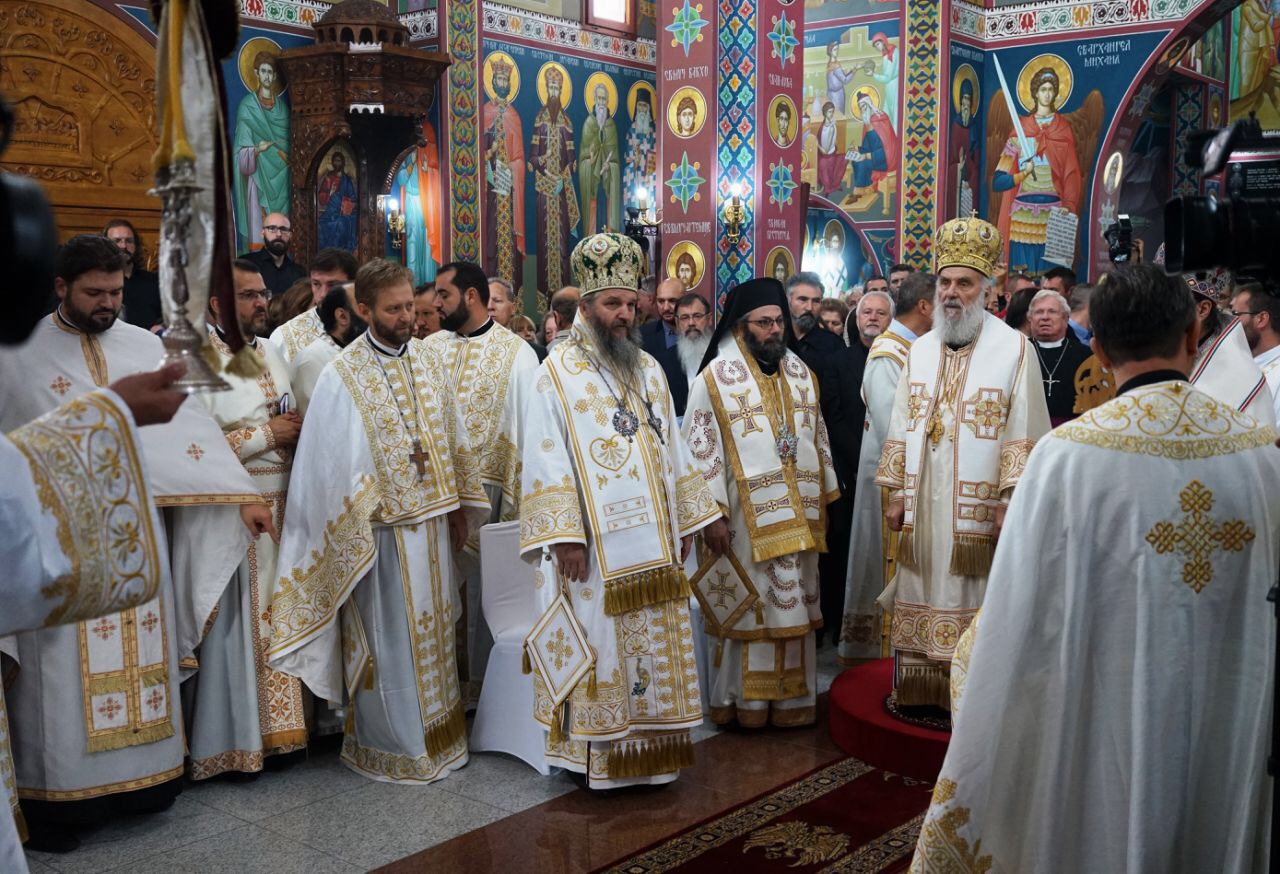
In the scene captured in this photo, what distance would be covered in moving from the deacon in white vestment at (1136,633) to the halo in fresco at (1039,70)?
13.6m

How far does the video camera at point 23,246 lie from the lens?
151 cm

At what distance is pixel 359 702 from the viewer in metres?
4.53

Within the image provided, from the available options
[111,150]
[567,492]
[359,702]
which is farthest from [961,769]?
[111,150]

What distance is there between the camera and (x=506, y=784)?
4438 mm

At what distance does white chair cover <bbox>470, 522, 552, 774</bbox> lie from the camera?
15.3 feet

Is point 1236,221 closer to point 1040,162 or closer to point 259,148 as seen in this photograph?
point 259,148

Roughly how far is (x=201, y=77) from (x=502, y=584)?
3339mm

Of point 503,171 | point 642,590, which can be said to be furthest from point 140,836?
point 503,171

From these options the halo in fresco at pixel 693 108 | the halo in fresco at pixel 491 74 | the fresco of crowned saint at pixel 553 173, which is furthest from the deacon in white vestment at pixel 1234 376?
the fresco of crowned saint at pixel 553 173

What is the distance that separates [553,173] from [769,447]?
391 inches

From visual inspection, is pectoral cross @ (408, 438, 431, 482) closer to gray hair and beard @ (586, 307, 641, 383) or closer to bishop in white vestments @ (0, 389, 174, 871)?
gray hair and beard @ (586, 307, 641, 383)

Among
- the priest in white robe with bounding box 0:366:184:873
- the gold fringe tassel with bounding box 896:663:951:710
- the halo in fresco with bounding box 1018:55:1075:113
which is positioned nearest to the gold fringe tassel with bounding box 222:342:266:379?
the priest in white robe with bounding box 0:366:184:873

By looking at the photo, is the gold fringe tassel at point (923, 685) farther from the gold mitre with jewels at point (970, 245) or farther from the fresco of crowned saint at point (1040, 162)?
the fresco of crowned saint at point (1040, 162)

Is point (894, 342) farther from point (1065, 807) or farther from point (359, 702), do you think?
point (1065, 807)
